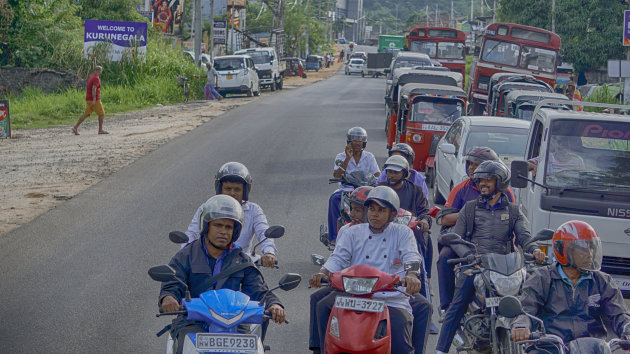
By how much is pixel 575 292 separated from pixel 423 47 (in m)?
38.8

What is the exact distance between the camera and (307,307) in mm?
9180

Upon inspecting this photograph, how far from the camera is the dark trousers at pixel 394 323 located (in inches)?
230

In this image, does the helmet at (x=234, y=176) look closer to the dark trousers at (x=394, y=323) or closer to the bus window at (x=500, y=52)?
the dark trousers at (x=394, y=323)

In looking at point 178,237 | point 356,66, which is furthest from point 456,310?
point 356,66

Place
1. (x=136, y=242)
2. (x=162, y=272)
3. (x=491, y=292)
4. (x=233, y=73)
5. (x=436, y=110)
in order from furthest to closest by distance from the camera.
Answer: (x=233, y=73) < (x=436, y=110) < (x=136, y=242) < (x=491, y=292) < (x=162, y=272)

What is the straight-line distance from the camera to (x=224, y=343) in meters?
4.89

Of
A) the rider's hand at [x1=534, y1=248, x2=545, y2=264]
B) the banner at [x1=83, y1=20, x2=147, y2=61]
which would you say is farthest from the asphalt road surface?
the banner at [x1=83, y1=20, x2=147, y2=61]

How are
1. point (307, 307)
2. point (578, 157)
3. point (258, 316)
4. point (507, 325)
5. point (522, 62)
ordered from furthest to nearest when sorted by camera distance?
point (522, 62), point (578, 157), point (307, 307), point (507, 325), point (258, 316)

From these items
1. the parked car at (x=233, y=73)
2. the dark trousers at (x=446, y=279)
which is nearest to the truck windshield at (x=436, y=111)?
the dark trousers at (x=446, y=279)

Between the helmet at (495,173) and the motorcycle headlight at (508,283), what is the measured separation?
4.15 feet

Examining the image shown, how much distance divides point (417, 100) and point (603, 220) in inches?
371

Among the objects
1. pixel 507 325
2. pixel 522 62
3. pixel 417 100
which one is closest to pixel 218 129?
pixel 417 100

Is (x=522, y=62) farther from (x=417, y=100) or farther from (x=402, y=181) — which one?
(x=402, y=181)

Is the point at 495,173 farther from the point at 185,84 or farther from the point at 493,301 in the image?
the point at 185,84
